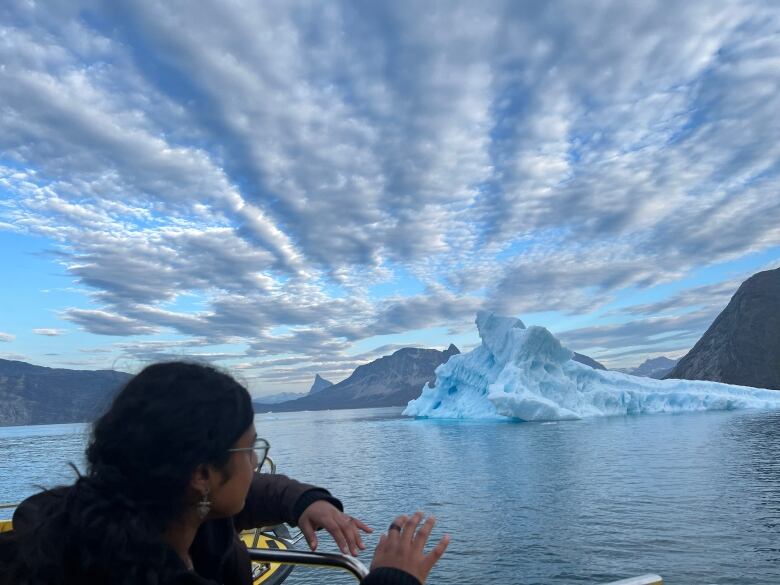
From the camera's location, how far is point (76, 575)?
141cm

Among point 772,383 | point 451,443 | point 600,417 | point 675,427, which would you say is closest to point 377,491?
point 451,443

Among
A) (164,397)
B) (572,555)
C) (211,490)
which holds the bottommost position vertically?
(572,555)

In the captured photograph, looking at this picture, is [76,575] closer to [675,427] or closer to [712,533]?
[712,533]

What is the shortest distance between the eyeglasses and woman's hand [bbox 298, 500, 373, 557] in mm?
455

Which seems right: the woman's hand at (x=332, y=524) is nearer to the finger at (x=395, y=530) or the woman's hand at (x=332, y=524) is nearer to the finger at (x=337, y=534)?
the finger at (x=337, y=534)

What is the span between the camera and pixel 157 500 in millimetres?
1611

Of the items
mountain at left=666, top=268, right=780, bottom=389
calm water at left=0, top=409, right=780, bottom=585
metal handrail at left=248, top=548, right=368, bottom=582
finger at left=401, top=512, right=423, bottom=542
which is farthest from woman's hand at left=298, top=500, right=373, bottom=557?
mountain at left=666, top=268, right=780, bottom=389

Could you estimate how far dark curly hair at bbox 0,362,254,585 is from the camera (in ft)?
4.61

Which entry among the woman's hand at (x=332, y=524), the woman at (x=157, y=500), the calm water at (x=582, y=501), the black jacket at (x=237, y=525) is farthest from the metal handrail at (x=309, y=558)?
the calm water at (x=582, y=501)

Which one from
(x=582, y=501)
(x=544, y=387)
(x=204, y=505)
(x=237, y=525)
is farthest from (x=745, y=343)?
(x=204, y=505)

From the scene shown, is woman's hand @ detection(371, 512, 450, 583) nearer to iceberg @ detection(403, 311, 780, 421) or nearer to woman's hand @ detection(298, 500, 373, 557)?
woman's hand @ detection(298, 500, 373, 557)

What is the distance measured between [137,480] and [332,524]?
0.94 meters

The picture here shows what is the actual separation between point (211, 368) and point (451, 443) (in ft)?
126

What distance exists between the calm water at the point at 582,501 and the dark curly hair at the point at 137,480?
128 millimetres
